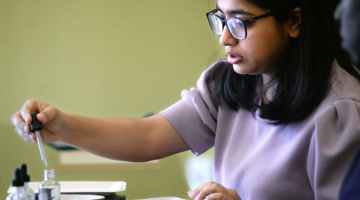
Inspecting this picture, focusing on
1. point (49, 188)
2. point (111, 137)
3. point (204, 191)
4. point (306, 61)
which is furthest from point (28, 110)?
point (306, 61)

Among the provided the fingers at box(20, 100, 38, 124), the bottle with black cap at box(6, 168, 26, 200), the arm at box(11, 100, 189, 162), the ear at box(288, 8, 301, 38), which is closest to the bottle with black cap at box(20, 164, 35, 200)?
the bottle with black cap at box(6, 168, 26, 200)

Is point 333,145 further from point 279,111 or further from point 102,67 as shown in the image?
point 102,67

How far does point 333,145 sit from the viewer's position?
88 centimetres

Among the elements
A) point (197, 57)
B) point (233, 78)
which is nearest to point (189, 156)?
point (197, 57)

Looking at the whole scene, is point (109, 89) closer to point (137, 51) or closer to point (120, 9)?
point (137, 51)

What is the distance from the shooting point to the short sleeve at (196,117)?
1224 millimetres

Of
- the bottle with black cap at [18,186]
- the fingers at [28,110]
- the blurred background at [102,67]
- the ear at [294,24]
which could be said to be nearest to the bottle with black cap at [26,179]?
the bottle with black cap at [18,186]

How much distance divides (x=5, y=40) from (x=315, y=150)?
2218 millimetres

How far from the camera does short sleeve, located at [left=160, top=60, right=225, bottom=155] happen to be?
1.22 metres

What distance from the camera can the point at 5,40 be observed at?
2553 millimetres

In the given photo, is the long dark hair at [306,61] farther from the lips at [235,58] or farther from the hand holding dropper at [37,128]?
the hand holding dropper at [37,128]

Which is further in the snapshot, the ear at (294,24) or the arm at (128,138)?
A: the arm at (128,138)

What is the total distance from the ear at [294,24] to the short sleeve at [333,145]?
0.21 meters

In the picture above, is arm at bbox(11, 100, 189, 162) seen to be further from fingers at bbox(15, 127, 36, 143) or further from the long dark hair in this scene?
the long dark hair
